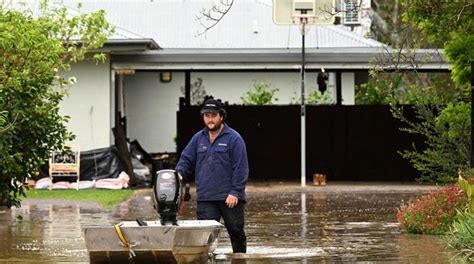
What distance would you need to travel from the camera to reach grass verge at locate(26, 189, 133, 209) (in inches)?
957

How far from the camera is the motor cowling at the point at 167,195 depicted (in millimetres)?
12750

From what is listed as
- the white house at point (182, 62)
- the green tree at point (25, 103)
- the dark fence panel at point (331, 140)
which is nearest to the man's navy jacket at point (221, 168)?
the green tree at point (25, 103)

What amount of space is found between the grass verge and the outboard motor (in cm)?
1054

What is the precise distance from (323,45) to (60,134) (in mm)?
12410

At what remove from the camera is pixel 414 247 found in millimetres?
14898

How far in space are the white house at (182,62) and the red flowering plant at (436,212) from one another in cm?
702

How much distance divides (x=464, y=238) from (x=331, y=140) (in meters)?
18.3

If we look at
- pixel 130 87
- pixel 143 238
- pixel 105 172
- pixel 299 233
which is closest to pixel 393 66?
pixel 299 233

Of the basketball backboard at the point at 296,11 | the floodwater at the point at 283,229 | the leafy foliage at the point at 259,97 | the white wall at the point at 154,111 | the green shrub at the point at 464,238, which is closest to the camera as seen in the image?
the green shrub at the point at 464,238

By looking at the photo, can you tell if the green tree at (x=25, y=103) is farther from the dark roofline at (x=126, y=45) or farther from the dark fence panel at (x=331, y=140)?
the dark fence panel at (x=331, y=140)

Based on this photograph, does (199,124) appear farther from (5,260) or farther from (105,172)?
(5,260)

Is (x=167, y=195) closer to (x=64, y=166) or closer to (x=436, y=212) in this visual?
(x=436, y=212)

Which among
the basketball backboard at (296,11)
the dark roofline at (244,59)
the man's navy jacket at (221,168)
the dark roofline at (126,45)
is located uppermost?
the basketball backboard at (296,11)

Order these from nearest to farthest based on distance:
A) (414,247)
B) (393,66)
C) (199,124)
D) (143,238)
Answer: (143,238), (414,247), (393,66), (199,124)
